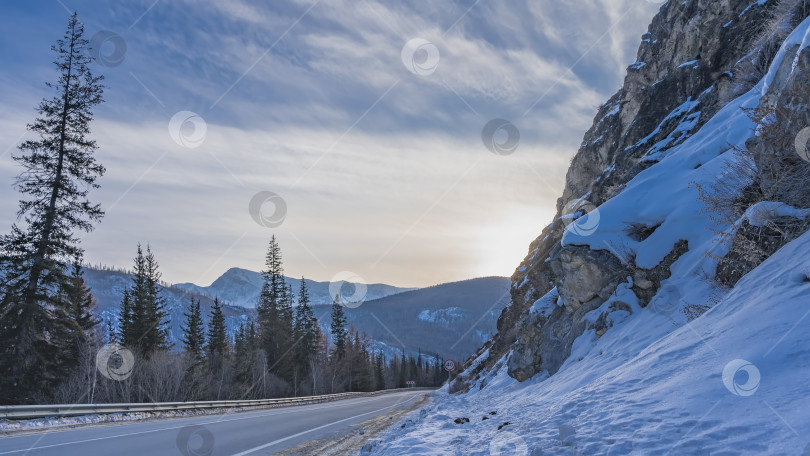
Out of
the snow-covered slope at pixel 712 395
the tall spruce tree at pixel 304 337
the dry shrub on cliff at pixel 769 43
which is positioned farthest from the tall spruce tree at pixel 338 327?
the snow-covered slope at pixel 712 395

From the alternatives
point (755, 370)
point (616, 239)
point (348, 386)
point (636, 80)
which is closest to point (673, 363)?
point (755, 370)

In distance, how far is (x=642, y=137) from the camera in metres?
26.4

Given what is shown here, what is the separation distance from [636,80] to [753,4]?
37.8 ft

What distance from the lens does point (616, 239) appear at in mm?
15023

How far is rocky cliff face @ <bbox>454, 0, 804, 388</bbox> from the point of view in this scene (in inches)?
616

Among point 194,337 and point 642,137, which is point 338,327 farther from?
point 642,137

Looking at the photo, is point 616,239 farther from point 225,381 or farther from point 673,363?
point 225,381

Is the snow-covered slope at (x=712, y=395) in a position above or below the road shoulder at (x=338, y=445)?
above

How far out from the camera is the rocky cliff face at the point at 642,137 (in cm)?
1565

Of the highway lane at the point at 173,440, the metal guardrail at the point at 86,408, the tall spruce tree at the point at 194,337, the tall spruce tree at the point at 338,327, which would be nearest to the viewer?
the highway lane at the point at 173,440

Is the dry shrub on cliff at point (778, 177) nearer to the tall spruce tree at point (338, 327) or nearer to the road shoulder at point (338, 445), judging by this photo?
the road shoulder at point (338, 445)

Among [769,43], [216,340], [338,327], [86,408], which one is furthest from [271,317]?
[769,43]

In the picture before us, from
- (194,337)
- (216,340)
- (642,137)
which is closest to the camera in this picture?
(642,137)

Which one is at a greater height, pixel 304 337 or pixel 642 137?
pixel 642 137
